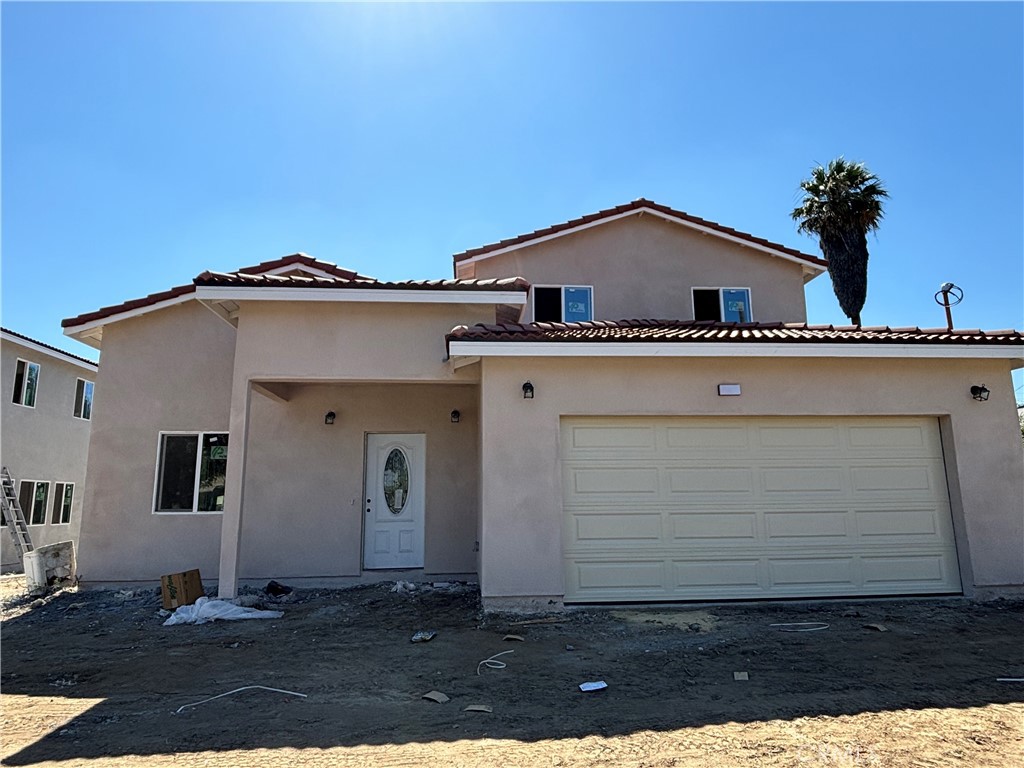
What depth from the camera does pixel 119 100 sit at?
9242 millimetres

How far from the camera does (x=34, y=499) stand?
16938 mm

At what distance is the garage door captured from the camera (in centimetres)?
834

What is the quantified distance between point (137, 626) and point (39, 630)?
1.26 metres

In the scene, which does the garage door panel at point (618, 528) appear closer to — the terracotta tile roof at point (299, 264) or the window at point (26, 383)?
the terracotta tile roof at point (299, 264)

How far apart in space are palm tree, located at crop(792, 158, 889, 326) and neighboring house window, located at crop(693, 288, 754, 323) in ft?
30.3

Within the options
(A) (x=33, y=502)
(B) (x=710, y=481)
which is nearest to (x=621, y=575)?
(B) (x=710, y=481)

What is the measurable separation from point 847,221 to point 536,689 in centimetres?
1982

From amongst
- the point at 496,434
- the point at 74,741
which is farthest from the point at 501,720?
the point at 496,434

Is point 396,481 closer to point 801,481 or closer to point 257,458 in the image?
point 257,458

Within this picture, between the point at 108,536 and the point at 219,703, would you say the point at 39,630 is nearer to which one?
the point at 108,536

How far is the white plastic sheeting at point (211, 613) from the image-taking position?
27.1ft

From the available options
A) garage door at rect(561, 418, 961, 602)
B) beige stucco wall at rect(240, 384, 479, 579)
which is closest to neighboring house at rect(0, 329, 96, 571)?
beige stucco wall at rect(240, 384, 479, 579)

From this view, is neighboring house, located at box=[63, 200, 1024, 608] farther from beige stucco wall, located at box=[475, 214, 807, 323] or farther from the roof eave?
beige stucco wall, located at box=[475, 214, 807, 323]

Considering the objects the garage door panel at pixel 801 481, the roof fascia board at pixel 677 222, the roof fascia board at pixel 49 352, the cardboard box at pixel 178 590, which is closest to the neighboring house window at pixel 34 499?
the roof fascia board at pixel 49 352
